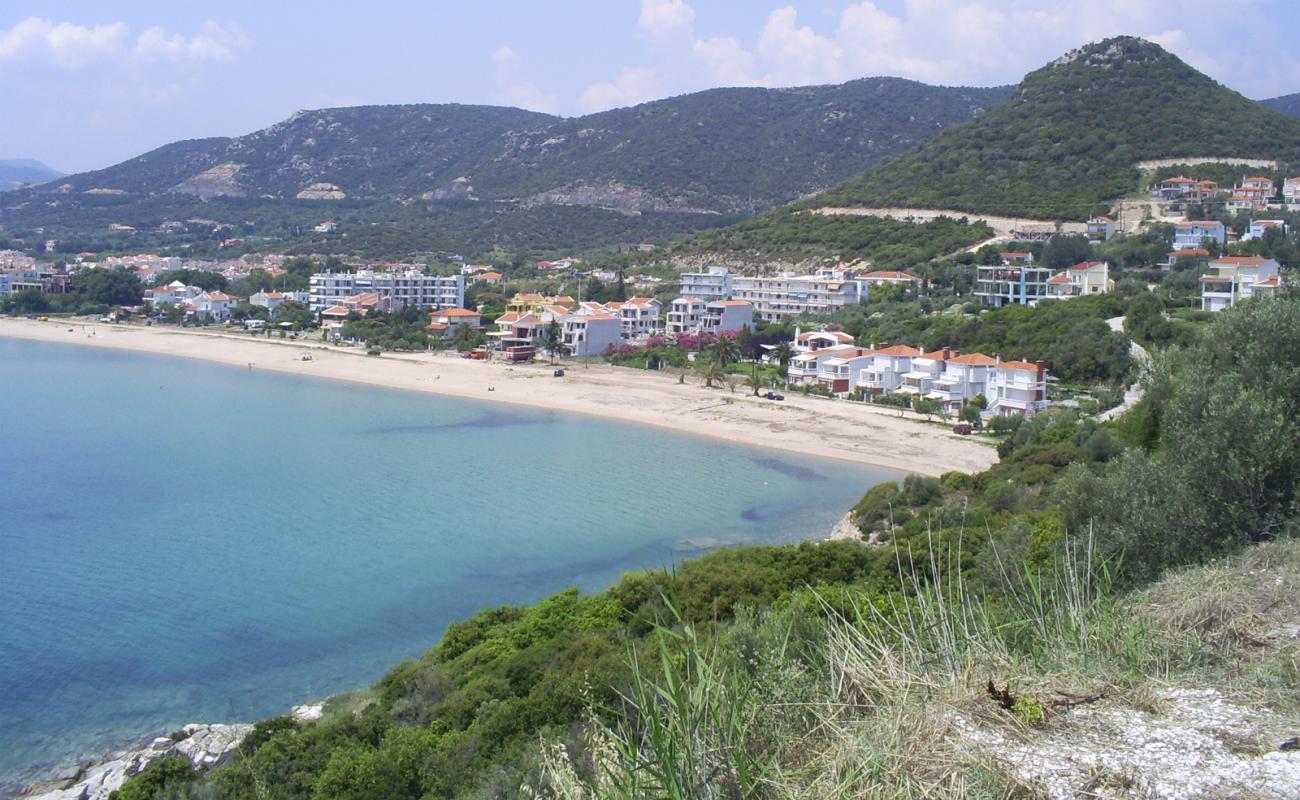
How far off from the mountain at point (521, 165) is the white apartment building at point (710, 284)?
3153 cm

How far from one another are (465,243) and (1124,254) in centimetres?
5097

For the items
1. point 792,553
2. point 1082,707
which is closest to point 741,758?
point 1082,707

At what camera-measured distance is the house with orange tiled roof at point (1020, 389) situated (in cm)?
2609

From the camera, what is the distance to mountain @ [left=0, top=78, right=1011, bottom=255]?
88500 millimetres

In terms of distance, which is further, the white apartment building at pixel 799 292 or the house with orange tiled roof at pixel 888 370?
the white apartment building at pixel 799 292

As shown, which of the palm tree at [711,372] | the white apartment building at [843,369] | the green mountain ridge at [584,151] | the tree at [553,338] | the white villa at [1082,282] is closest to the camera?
the white apartment building at [843,369]

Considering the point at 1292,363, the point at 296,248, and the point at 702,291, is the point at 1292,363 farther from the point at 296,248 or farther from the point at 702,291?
the point at 296,248

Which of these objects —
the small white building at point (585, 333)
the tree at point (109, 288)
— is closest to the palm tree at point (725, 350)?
the small white building at point (585, 333)

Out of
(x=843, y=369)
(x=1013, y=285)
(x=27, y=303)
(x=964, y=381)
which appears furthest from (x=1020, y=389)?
(x=27, y=303)

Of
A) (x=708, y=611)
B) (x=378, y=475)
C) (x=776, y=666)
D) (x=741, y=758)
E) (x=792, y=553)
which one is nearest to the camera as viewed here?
(x=741, y=758)

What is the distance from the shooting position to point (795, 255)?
51.2 metres

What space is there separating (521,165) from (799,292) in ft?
219

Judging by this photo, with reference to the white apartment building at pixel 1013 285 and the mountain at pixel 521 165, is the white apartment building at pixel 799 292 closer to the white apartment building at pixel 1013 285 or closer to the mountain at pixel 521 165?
the white apartment building at pixel 1013 285

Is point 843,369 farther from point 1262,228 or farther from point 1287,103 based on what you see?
point 1287,103
